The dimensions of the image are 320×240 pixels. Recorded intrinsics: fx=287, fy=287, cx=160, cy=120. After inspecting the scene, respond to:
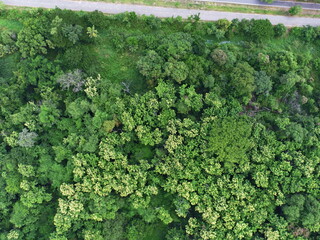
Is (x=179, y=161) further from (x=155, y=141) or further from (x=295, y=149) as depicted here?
(x=295, y=149)

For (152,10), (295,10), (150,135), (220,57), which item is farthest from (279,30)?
(150,135)

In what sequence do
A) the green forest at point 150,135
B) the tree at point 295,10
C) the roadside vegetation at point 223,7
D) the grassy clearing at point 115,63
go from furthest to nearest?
the roadside vegetation at point 223,7, the tree at point 295,10, the grassy clearing at point 115,63, the green forest at point 150,135

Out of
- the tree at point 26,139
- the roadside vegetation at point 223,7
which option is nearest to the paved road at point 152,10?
the roadside vegetation at point 223,7

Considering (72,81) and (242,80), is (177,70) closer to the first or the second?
(242,80)

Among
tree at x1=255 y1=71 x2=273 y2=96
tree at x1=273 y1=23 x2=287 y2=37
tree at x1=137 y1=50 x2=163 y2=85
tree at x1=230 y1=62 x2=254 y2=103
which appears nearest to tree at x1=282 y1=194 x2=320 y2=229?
tree at x1=230 y1=62 x2=254 y2=103

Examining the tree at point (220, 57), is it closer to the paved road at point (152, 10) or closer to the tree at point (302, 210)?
the paved road at point (152, 10)

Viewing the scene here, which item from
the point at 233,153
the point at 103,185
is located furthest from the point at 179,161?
the point at 103,185
